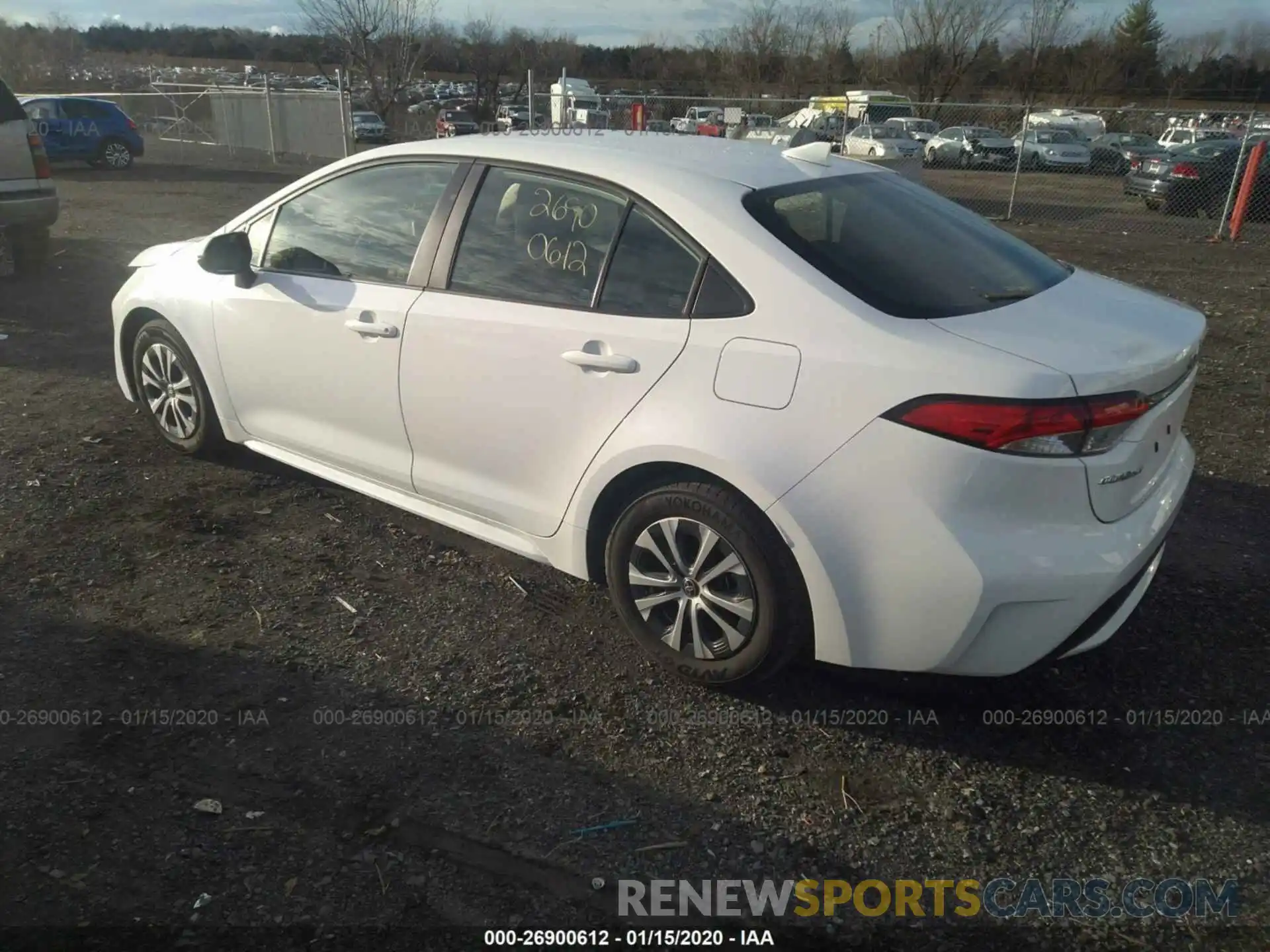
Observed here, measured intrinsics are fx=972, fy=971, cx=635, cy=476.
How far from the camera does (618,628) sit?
3.63 meters

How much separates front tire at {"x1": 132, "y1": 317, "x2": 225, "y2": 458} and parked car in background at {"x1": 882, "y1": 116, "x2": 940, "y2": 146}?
98.9ft

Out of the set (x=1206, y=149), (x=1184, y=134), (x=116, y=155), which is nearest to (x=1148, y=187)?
(x=1206, y=149)

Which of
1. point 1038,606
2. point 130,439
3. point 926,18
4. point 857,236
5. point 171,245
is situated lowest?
point 130,439

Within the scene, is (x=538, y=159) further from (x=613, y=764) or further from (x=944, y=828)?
(x=944, y=828)

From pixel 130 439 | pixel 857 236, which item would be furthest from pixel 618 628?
pixel 130 439

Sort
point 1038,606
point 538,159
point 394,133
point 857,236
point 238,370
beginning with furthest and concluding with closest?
1. point 394,133
2. point 238,370
3. point 538,159
4. point 857,236
5. point 1038,606

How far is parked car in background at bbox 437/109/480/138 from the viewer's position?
26172 mm

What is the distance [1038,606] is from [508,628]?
6.06ft

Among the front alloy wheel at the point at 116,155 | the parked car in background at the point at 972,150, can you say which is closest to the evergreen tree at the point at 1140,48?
the parked car in background at the point at 972,150

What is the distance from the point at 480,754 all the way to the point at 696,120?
26.2 m

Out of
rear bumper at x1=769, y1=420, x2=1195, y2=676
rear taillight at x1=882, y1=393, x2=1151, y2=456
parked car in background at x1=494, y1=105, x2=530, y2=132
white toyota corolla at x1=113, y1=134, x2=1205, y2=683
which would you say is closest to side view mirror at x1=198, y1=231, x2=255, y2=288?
white toyota corolla at x1=113, y1=134, x2=1205, y2=683

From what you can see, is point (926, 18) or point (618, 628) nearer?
point (618, 628)

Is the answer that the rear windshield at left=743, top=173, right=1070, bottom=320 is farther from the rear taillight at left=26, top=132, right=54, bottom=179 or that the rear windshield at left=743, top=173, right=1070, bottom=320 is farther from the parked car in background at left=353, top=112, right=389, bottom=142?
the parked car in background at left=353, top=112, right=389, bottom=142

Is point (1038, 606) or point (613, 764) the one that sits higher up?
point (1038, 606)
